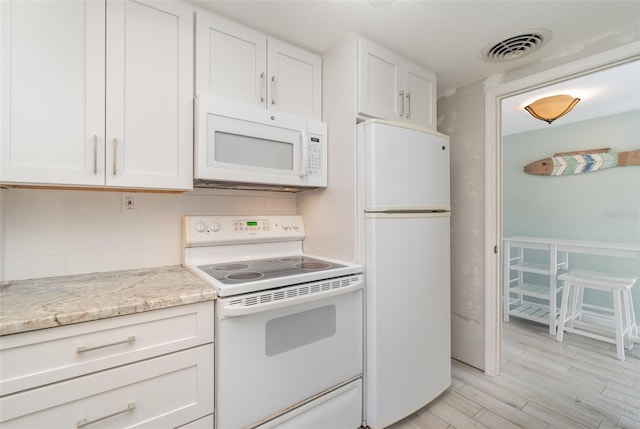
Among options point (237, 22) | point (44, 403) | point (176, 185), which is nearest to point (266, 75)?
point (237, 22)

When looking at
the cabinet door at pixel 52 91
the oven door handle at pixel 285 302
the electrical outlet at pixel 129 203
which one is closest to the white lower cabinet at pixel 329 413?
the oven door handle at pixel 285 302

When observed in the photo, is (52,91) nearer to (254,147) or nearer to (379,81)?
(254,147)

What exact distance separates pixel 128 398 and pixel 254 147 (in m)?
1.20

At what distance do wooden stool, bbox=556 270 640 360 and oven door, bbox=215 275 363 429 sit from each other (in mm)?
2452

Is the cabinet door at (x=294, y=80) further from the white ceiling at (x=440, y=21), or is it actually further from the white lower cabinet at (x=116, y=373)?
the white lower cabinet at (x=116, y=373)

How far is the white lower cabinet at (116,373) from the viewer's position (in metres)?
0.88

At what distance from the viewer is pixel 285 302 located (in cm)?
127

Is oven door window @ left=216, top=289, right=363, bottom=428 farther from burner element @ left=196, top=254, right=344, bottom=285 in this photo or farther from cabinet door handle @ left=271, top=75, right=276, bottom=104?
cabinet door handle @ left=271, top=75, right=276, bottom=104

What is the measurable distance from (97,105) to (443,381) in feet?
7.92

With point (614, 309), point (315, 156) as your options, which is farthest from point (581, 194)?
point (315, 156)

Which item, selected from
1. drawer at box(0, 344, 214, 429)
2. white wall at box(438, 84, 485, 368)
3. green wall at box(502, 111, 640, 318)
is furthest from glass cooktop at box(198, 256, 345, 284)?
green wall at box(502, 111, 640, 318)

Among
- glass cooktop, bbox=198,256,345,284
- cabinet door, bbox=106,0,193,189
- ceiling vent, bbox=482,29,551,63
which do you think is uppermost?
ceiling vent, bbox=482,29,551,63

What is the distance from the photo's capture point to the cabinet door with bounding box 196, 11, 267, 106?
1451mm

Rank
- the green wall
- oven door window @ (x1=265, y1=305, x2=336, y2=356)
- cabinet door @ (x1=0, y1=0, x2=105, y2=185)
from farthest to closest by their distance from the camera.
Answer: the green wall
oven door window @ (x1=265, y1=305, x2=336, y2=356)
cabinet door @ (x1=0, y1=0, x2=105, y2=185)
